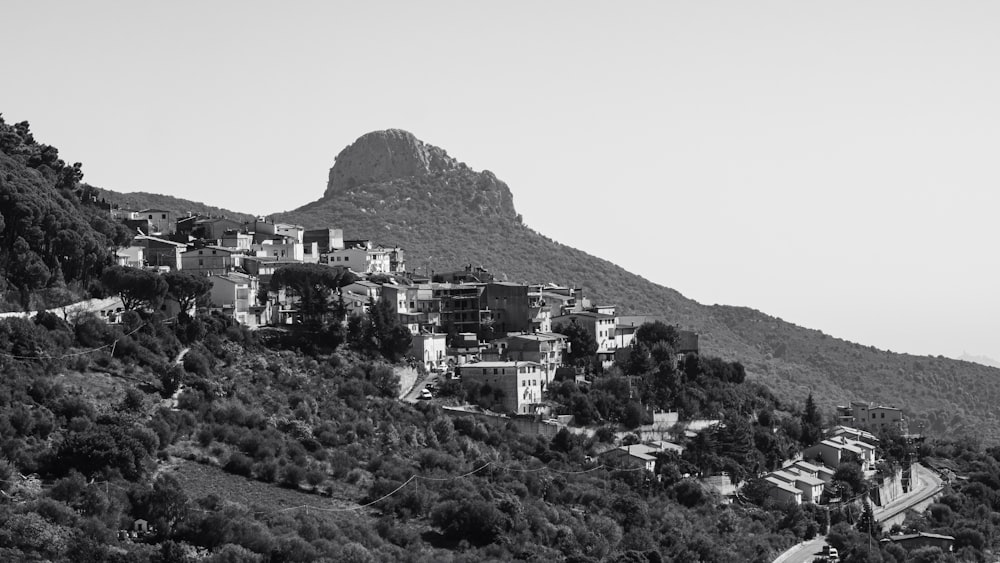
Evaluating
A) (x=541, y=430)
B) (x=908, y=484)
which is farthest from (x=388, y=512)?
(x=908, y=484)

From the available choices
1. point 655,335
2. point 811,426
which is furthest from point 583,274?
point 811,426

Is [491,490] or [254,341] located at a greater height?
[254,341]

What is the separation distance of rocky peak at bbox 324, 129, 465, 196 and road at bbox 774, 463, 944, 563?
206ft

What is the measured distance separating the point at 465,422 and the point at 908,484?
18837 millimetres

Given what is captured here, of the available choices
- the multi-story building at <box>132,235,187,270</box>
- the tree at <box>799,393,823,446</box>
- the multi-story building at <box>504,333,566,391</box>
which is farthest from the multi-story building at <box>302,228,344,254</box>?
the tree at <box>799,393,823,446</box>

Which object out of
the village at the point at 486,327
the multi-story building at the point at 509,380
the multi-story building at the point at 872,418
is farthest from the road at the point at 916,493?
the multi-story building at the point at 509,380

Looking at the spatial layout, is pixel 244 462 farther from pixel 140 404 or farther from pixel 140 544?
pixel 140 544

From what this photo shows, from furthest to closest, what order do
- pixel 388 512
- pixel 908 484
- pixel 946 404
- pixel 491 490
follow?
1. pixel 946 404
2. pixel 908 484
3. pixel 491 490
4. pixel 388 512

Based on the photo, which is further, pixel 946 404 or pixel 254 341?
pixel 946 404

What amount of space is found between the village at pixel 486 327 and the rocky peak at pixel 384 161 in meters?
51.6

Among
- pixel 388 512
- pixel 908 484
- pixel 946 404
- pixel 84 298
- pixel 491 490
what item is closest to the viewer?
pixel 388 512

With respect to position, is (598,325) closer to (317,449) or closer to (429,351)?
(429,351)

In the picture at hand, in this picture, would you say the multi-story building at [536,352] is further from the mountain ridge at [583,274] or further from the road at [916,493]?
the mountain ridge at [583,274]

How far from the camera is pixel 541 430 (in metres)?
52.3
